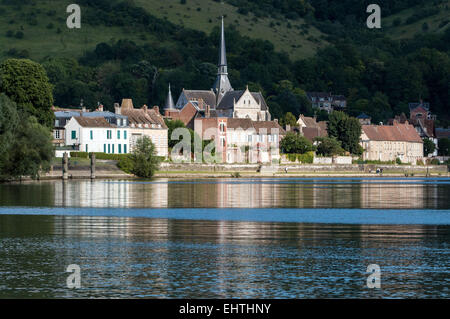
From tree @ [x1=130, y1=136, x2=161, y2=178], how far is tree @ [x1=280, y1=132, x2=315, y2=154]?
47.6 meters

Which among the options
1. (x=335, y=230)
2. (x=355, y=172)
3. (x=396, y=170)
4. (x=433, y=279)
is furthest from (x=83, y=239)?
(x=396, y=170)

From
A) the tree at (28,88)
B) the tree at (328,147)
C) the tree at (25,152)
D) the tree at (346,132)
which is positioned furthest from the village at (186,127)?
the tree at (25,152)

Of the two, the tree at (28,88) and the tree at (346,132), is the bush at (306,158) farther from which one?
the tree at (28,88)

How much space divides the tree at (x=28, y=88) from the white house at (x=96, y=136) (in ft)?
77.3

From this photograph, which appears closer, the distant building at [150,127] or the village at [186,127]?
the village at [186,127]

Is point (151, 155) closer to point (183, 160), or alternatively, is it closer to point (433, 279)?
point (183, 160)

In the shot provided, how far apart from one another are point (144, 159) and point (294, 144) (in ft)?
164

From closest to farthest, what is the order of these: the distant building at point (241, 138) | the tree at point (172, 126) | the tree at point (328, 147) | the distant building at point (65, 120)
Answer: the distant building at point (65, 120), the tree at point (172, 126), the distant building at point (241, 138), the tree at point (328, 147)

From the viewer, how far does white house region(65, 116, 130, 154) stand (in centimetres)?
13738

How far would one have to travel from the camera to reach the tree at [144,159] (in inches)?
4675

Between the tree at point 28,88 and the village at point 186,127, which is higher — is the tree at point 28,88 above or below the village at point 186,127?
above

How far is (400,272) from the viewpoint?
29.2m

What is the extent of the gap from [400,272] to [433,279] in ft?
4.92
